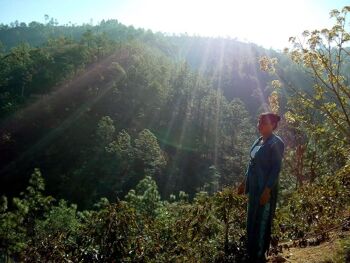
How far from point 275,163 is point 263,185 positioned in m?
0.24

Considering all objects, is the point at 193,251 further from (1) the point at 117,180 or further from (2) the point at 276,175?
(1) the point at 117,180

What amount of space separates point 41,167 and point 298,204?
Answer: 4729 centimetres

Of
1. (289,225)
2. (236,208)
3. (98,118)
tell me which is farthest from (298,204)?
(98,118)

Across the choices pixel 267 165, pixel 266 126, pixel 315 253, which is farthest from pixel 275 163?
pixel 315 253

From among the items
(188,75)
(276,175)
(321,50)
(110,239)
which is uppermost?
(321,50)

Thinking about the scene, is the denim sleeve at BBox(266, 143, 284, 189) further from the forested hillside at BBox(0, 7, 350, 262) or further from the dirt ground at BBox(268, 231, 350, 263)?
the forested hillside at BBox(0, 7, 350, 262)

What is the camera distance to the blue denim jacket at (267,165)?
13.6ft

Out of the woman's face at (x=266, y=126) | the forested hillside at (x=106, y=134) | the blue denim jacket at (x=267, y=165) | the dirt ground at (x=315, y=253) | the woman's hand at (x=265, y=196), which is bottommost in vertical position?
the forested hillside at (x=106, y=134)

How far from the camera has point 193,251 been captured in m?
4.25

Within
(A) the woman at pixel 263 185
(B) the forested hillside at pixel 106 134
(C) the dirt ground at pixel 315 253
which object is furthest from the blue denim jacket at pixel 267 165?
(B) the forested hillside at pixel 106 134

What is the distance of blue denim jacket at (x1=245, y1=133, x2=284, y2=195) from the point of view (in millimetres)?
4148

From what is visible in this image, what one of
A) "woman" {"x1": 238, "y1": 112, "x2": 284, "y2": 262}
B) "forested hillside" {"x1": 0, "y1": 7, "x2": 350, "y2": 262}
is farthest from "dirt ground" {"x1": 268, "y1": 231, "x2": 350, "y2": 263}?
"forested hillside" {"x1": 0, "y1": 7, "x2": 350, "y2": 262}

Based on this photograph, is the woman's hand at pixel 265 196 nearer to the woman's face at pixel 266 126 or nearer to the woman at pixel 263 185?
the woman at pixel 263 185

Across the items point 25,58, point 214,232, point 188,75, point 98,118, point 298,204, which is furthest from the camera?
point 188,75
